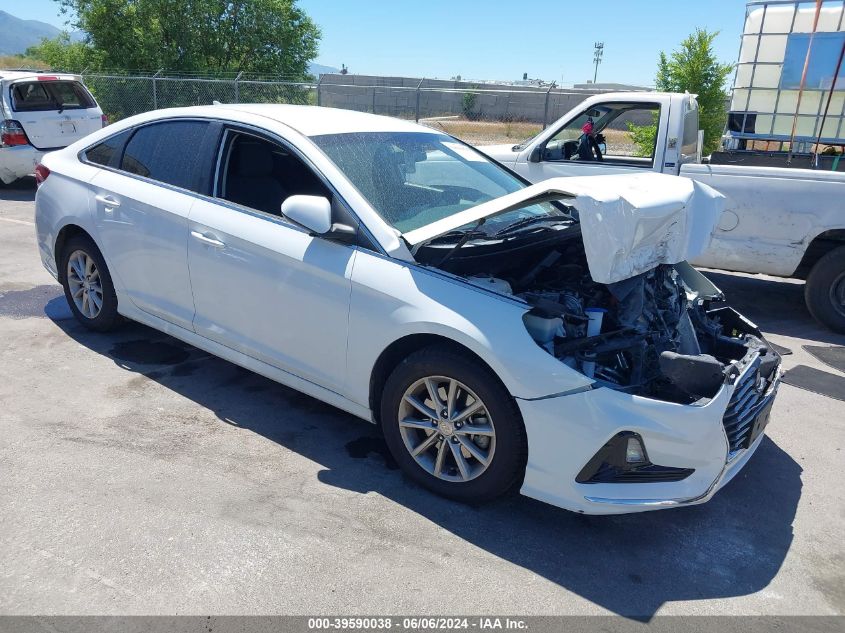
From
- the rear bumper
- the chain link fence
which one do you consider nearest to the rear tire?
the rear bumper

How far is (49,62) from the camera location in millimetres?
26562

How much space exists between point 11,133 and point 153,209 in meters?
8.29

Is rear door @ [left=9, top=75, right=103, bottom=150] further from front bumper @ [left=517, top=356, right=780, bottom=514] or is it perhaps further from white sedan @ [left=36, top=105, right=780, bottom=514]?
front bumper @ [left=517, top=356, right=780, bottom=514]

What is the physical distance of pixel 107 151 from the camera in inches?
196

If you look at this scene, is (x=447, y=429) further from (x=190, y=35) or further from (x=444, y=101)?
(x=190, y=35)

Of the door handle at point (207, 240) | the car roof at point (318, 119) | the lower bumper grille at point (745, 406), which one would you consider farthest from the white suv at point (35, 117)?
the lower bumper grille at point (745, 406)

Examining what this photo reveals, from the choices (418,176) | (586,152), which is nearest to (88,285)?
(418,176)

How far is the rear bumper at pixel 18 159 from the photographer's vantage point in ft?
35.5

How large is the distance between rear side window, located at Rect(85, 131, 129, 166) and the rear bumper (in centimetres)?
700

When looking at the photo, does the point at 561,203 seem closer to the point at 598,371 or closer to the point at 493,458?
the point at 598,371

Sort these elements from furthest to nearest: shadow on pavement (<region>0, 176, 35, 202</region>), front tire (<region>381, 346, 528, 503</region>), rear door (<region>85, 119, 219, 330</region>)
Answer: shadow on pavement (<region>0, 176, 35, 202</region>), rear door (<region>85, 119, 219, 330</region>), front tire (<region>381, 346, 528, 503</region>)

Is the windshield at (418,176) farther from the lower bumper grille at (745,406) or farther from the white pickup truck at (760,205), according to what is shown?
the white pickup truck at (760,205)

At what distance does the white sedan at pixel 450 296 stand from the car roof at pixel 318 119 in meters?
0.02

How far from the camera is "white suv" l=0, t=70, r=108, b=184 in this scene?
10.8m
